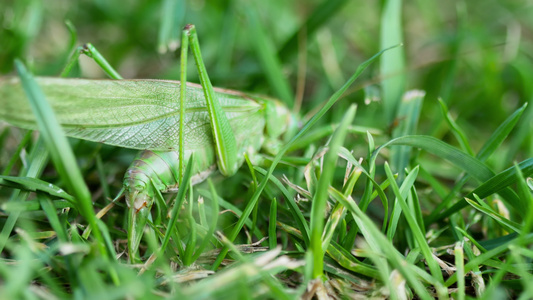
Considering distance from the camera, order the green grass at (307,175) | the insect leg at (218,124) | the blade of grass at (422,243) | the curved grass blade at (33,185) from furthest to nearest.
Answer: the insect leg at (218,124) < the curved grass blade at (33,185) < the blade of grass at (422,243) < the green grass at (307,175)

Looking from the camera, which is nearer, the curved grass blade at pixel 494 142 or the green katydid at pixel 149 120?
the green katydid at pixel 149 120

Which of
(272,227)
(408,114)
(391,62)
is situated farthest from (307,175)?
(391,62)

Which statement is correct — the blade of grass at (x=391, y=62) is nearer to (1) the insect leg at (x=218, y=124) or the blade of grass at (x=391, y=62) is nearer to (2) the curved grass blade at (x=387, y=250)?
(1) the insect leg at (x=218, y=124)

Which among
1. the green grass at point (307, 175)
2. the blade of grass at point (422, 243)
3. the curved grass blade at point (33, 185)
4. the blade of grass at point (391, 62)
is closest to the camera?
the green grass at point (307, 175)

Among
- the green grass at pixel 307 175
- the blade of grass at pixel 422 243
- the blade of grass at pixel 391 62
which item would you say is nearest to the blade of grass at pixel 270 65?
the green grass at pixel 307 175

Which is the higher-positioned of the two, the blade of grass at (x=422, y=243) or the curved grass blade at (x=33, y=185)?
the curved grass blade at (x=33, y=185)

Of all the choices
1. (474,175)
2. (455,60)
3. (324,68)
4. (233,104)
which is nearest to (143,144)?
(233,104)

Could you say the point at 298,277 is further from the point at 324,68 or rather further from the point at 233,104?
the point at 324,68
